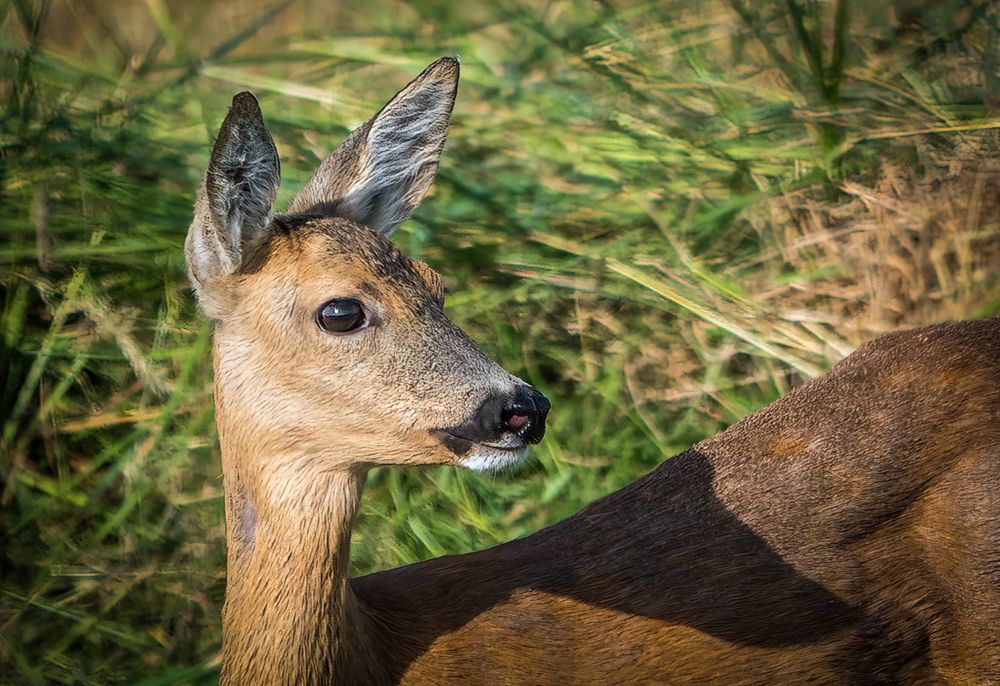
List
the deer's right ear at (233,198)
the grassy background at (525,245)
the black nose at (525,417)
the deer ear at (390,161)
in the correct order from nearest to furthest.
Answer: the black nose at (525,417) → the deer's right ear at (233,198) → the deer ear at (390,161) → the grassy background at (525,245)

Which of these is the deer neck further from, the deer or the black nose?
the black nose

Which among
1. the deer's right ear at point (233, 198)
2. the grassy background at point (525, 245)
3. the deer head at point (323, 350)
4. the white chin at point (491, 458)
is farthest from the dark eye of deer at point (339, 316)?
the grassy background at point (525, 245)

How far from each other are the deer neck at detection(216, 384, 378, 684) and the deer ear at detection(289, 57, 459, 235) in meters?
0.61

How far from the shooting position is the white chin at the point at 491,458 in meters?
2.77

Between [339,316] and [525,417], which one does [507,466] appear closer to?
[525,417]

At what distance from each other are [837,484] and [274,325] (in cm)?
126

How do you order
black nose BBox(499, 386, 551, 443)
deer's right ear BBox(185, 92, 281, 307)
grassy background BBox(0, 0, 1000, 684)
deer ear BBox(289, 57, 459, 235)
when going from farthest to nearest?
grassy background BBox(0, 0, 1000, 684), deer ear BBox(289, 57, 459, 235), deer's right ear BBox(185, 92, 281, 307), black nose BBox(499, 386, 551, 443)

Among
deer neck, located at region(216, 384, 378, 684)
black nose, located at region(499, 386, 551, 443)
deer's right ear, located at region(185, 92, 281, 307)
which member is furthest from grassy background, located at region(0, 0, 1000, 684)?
black nose, located at region(499, 386, 551, 443)

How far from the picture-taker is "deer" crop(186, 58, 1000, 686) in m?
2.87

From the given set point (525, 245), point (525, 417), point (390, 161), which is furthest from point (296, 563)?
point (525, 245)

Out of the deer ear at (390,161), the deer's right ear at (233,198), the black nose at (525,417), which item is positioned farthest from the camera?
the deer ear at (390,161)

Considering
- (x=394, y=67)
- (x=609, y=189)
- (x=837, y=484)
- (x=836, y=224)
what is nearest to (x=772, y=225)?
(x=836, y=224)

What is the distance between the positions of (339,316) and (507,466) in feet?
1.50

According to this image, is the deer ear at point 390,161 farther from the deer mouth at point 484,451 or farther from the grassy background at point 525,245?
the grassy background at point 525,245
